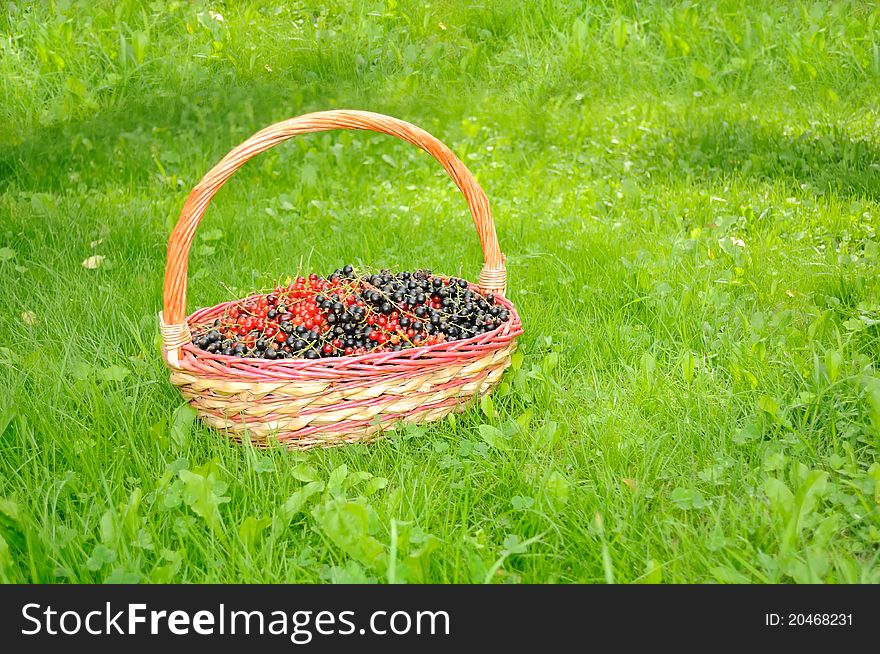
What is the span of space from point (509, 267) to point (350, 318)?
1409mm

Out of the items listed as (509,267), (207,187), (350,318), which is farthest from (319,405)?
(509,267)

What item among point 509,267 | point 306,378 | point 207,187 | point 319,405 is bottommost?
point 509,267

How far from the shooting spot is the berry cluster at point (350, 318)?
2.54 metres

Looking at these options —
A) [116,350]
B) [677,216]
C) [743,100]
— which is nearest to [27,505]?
[116,350]

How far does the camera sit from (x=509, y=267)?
3871 millimetres

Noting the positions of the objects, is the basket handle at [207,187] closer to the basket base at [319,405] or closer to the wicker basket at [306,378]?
the wicker basket at [306,378]

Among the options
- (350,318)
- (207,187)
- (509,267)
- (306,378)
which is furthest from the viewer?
(509,267)

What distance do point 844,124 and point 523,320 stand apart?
3.20 meters

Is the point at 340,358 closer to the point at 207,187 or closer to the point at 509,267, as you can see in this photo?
the point at 207,187

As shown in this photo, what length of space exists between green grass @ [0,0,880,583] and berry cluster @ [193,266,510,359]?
0.95ft

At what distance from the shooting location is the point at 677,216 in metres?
4.39

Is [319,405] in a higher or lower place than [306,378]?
lower

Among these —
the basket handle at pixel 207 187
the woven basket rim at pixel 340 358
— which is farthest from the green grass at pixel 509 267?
the basket handle at pixel 207 187

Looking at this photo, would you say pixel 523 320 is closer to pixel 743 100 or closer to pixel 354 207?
pixel 354 207
